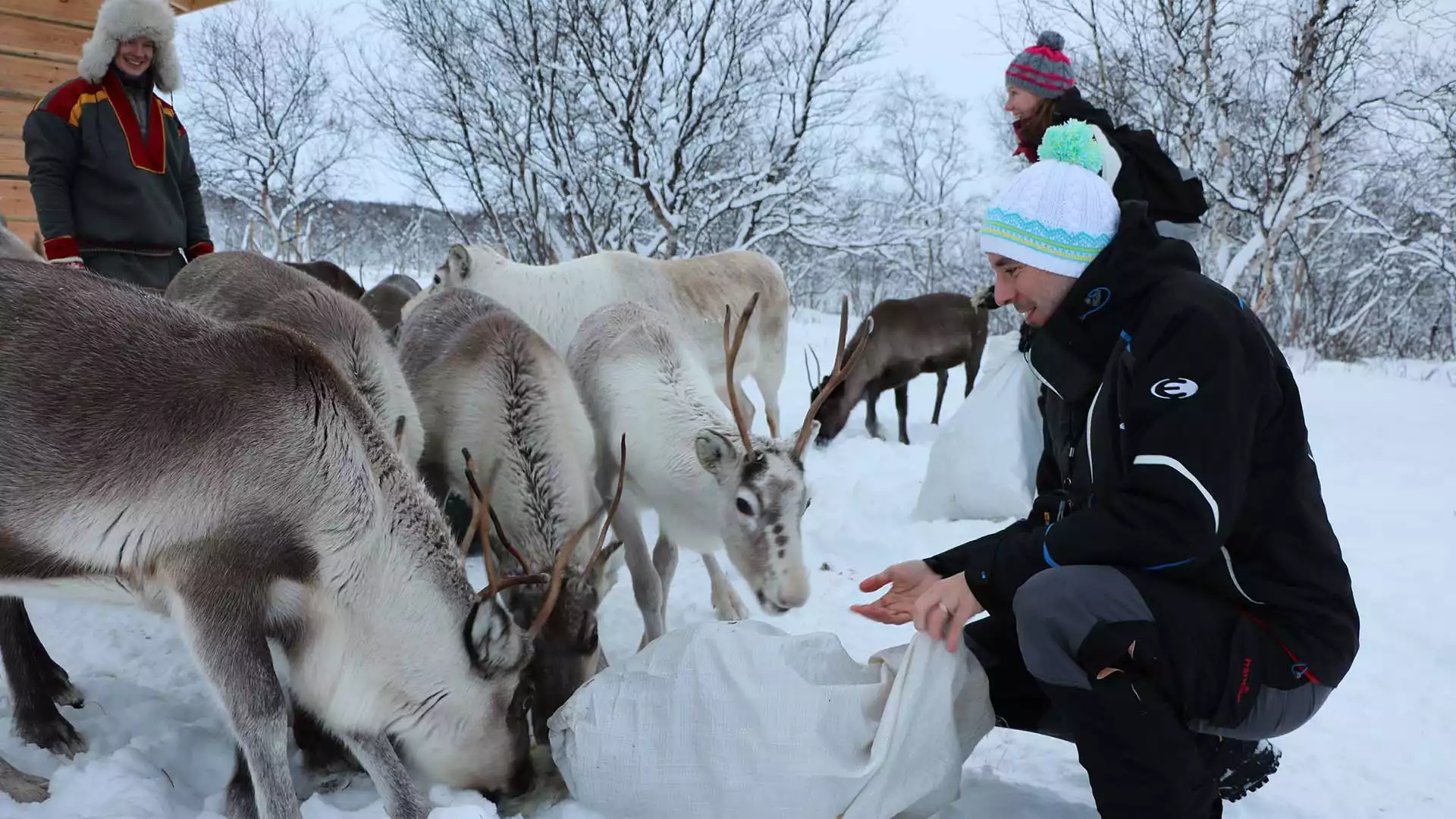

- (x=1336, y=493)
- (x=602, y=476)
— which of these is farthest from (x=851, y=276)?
(x=602, y=476)

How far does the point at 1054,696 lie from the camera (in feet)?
7.23

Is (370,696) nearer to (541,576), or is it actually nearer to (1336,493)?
(541,576)

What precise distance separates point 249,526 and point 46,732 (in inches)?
53.3

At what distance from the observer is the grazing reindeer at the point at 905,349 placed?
29.6 ft

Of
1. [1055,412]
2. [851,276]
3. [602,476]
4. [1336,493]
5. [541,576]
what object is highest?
[1055,412]

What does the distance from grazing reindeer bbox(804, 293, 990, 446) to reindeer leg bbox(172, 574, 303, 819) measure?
271 inches

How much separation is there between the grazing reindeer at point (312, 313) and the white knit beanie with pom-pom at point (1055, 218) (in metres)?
2.24

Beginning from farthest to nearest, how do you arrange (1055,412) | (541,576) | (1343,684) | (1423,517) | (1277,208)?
(1277,208)
(1423,517)
(1343,684)
(541,576)
(1055,412)

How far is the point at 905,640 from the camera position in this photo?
3832 mm

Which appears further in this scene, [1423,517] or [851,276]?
[851,276]

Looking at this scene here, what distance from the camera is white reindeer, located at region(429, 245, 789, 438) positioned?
266 inches

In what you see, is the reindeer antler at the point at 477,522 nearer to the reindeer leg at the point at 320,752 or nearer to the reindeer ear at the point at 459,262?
the reindeer leg at the point at 320,752

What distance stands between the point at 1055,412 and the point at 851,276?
3017cm

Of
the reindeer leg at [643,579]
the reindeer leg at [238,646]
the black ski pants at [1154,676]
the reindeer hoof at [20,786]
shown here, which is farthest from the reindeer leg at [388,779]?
the black ski pants at [1154,676]
